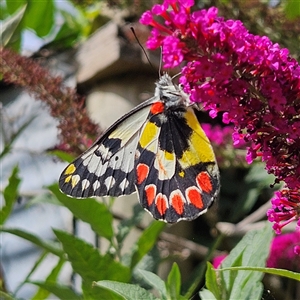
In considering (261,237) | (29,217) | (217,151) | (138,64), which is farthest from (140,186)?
→ (29,217)

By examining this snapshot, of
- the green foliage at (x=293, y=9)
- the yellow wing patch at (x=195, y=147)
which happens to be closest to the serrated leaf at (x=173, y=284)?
the yellow wing patch at (x=195, y=147)

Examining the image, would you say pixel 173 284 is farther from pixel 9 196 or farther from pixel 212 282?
pixel 9 196

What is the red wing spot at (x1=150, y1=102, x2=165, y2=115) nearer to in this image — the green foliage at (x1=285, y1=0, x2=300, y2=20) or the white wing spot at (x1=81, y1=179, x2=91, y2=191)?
the white wing spot at (x1=81, y1=179, x2=91, y2=191)

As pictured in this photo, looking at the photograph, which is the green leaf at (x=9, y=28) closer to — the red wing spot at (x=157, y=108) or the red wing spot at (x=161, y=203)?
the red wing spot at (x=157, y=108)

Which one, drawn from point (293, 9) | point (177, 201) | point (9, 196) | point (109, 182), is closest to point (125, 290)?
point (177, 201)

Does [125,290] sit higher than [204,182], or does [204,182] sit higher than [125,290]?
[204,182]
